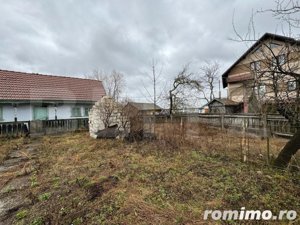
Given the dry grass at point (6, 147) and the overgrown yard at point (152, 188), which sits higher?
the dry grass at point (6, 147)

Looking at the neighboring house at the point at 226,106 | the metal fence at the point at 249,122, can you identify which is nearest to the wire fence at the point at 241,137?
the metal fence at the point at 249,122

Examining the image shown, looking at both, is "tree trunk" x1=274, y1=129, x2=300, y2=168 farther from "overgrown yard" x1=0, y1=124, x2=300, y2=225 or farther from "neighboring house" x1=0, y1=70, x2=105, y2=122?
"neighboring house" x1=0, y1=70, x2=105, y2=122

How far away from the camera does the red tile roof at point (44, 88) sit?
50.9 ft

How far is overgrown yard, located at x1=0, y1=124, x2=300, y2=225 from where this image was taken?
347cm

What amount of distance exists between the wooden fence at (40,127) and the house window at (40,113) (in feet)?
8.65

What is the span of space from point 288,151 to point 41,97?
1691 cm

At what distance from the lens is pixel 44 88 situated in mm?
17469

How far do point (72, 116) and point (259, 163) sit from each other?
53.3 feet

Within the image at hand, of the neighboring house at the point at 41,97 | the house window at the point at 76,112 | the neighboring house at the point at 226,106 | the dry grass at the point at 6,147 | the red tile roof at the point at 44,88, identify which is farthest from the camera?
the neighboring house at the point at 226,106

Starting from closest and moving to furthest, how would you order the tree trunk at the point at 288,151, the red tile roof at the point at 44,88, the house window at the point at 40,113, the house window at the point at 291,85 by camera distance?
the tree trunk at the point at 288,151, the house window at the point at 291,85, the red tile roof at the point at 44,88, the house window at the point at 40,113

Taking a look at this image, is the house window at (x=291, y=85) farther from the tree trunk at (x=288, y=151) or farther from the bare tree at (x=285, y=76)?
the tree trunk at (x=288, y=151)

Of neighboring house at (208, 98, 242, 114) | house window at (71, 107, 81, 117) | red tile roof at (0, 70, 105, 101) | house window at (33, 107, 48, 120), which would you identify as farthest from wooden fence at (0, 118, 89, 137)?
neighboring house at (208, 98, 242, 114)

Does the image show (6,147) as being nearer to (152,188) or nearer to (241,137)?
(152,188)

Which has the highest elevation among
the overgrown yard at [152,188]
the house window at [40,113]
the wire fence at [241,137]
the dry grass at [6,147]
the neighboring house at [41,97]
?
the neighboring house at [41,97]
